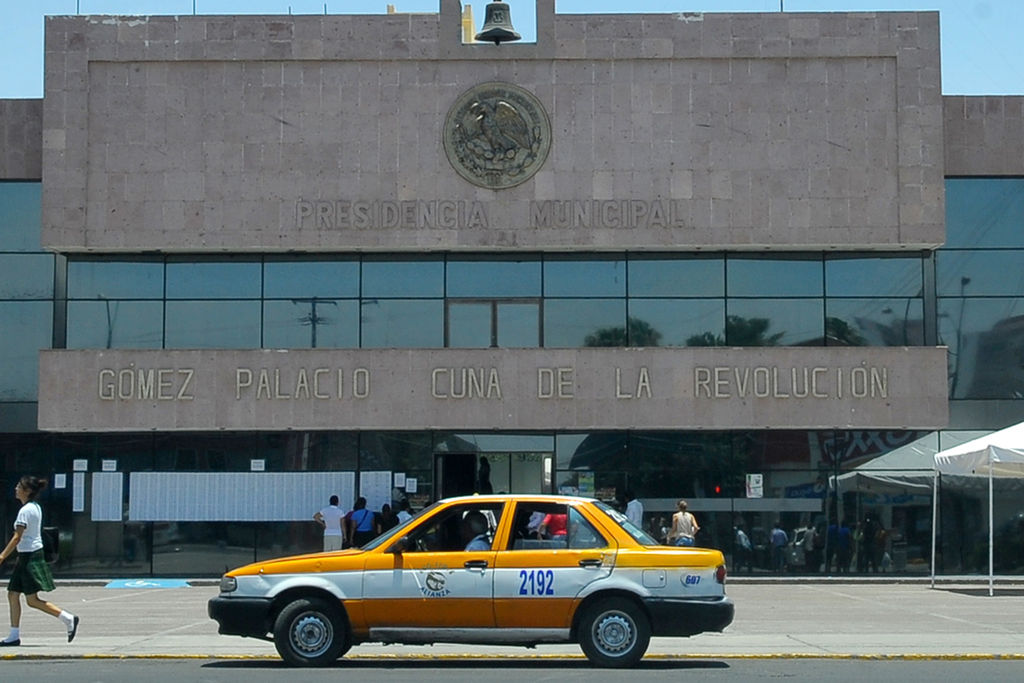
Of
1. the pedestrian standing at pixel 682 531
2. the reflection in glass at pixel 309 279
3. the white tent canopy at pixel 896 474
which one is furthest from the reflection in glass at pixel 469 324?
the white tent canopy at pixel 896 474

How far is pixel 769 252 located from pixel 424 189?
6.99m

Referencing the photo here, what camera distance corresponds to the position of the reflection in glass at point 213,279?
30266 millimetres

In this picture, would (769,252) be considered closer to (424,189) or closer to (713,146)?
(713,146)

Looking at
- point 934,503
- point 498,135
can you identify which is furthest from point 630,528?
point 498,135

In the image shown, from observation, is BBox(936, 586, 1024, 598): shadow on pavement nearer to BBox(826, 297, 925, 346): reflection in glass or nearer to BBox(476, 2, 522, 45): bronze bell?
BBox(826, 297, 925, 346): reflection in glass

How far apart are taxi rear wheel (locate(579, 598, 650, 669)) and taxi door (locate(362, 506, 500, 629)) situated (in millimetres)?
937

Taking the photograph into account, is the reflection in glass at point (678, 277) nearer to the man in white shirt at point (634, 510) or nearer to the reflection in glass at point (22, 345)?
the man in white shirt at point (634, 510)

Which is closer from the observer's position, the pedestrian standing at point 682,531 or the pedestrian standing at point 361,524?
the pedestrian standing at point 682,531

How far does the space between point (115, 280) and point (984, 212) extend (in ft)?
57.8

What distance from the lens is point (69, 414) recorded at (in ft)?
96.5

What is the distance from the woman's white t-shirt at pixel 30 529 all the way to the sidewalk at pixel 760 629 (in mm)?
1062

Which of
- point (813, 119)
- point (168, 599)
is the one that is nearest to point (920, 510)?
point (813, 119)

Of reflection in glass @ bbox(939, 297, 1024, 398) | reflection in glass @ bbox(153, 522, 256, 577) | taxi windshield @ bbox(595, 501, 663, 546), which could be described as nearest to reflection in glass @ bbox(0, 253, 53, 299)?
reflection in glass @ bbox(153, 522, 256, 577)

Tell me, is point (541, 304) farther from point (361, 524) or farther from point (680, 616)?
point (680, 616)
